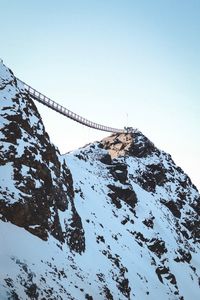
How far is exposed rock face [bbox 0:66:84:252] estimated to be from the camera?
75.2 ft

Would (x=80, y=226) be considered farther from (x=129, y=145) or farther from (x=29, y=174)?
(x=129, y=145)

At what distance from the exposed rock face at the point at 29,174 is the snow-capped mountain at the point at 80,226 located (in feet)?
0.26

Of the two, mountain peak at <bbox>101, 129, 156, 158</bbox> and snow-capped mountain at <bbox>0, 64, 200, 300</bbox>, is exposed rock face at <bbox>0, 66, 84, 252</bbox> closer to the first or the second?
snow-capped mountain at <bbox>0, 64, 200, 300</bbox>

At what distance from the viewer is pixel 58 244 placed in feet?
81.1

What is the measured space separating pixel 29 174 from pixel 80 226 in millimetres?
7904

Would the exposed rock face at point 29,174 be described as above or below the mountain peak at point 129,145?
below

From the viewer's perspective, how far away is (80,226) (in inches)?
1180

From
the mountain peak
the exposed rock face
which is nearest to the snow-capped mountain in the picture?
the exposed rock face

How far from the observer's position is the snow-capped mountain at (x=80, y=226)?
67.8 ft

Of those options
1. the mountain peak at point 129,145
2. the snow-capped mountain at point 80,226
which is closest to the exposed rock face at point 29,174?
the snow-capped mountain at point 80,226

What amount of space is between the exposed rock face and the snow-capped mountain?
0.08 m

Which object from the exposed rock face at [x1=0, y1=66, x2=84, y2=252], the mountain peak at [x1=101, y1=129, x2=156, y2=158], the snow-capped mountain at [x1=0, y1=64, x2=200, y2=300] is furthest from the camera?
the mountain peak at [x1=101, y1=129, x2=156, y2=158]

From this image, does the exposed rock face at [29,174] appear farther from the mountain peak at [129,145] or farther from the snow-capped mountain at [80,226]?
the mountain peak at [129,145]

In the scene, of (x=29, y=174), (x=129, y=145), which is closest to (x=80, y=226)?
(x=29, y=174)
